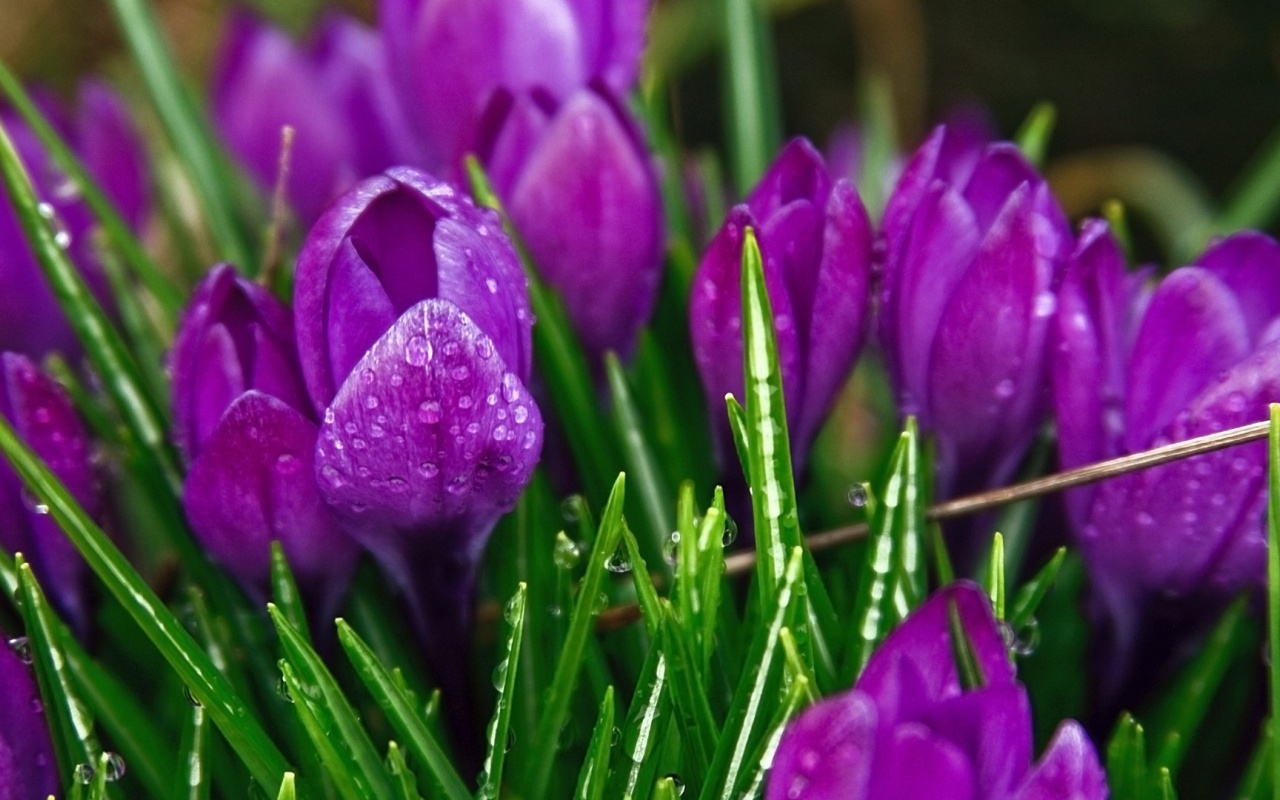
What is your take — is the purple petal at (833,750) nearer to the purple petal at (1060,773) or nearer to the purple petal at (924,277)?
the purple petal at (1060,773)

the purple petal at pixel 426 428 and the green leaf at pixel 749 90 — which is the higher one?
the green leaf at pixel 749 90

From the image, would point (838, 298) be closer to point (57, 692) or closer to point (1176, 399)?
point (1176, 399)

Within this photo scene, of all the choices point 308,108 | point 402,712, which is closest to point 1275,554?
point 402,712

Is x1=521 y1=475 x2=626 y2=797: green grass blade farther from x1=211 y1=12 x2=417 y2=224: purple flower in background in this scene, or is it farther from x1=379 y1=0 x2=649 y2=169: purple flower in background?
x1=211 y1=12 x2=417 y2=224: purple flower in background

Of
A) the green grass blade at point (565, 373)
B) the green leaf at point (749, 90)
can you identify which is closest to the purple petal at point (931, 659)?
the green grass blade at point (565, 373)

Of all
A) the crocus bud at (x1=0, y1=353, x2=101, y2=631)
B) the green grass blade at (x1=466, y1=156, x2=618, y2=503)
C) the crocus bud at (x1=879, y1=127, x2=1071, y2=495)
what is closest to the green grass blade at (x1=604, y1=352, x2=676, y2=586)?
the green grass blade at (x1=466, y1=156, x2=618, y2=503)

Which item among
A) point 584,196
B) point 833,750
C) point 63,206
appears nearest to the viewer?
point 833,750
